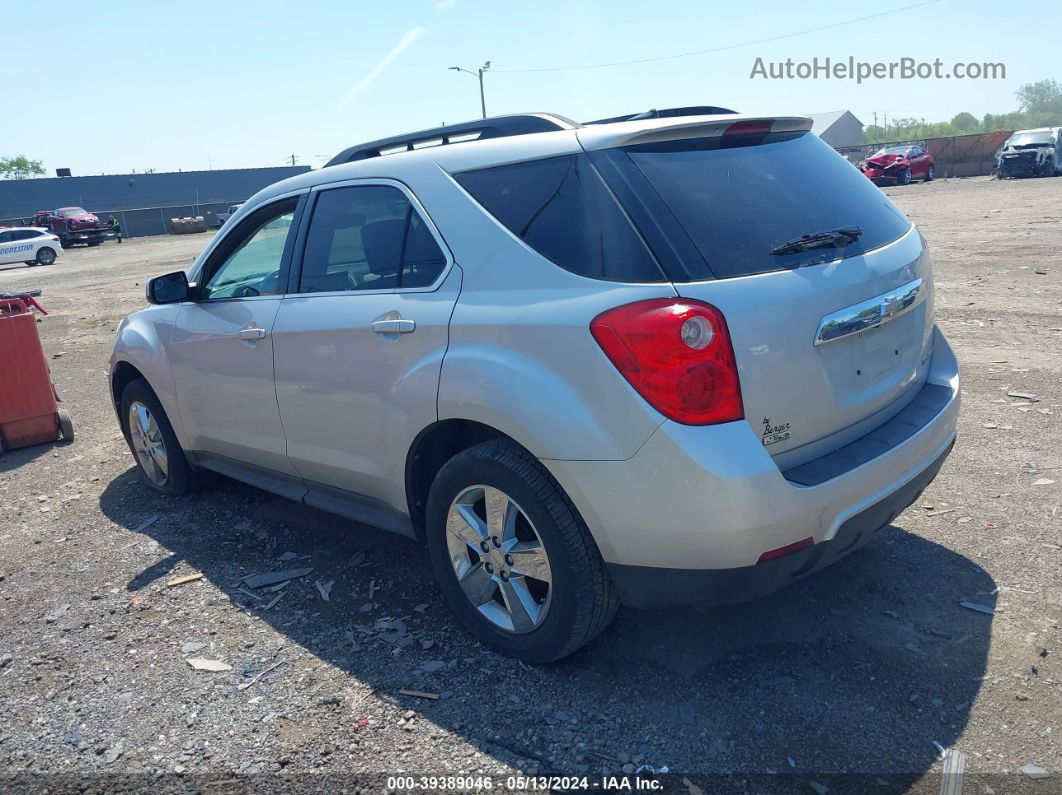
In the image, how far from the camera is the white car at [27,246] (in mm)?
34250

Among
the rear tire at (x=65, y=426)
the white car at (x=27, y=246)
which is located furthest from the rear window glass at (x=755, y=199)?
the white car at (x=27, y=246)

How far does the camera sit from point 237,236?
462 centimetres

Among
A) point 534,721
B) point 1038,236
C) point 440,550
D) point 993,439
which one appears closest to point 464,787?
point 534,721

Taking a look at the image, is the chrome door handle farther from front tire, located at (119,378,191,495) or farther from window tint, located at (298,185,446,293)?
front tire, located at (119,378,191,495)

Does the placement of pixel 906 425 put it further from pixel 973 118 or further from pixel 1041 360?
pixel 973 118

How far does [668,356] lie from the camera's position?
2.63 m

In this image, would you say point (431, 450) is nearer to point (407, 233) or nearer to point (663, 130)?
point (407, 233)

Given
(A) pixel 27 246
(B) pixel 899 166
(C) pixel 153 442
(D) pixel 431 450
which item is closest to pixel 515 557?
(D) pixel 431 450

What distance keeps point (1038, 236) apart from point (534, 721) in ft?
48.9

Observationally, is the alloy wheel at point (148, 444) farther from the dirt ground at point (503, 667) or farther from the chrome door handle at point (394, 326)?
the chrome door handle at point (394, 326)

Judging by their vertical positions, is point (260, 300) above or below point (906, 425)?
above

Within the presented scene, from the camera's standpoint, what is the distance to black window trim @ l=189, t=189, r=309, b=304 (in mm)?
4180

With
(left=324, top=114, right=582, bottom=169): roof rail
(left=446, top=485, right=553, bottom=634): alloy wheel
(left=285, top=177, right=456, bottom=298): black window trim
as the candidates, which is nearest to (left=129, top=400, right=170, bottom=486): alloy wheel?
(left=285, top=177, right=456, bottom=298): black window trim

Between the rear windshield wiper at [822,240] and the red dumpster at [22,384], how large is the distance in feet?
19.8
